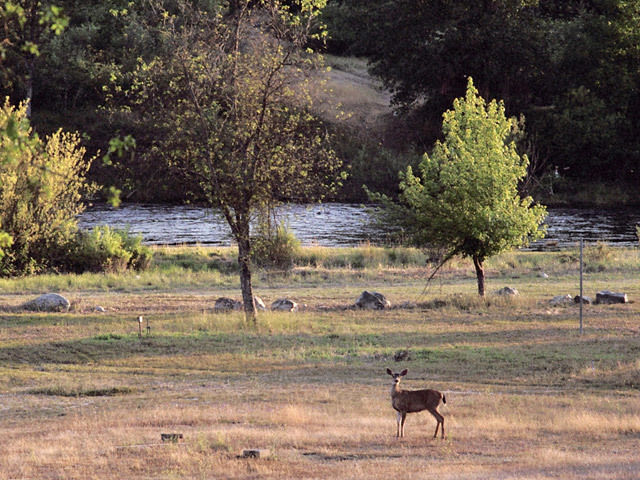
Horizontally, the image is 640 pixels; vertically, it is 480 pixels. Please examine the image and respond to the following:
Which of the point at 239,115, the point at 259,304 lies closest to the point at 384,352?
the point at 259,304

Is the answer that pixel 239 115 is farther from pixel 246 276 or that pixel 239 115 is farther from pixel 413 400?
pixel 413 400

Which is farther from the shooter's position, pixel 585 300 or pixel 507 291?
pixel 507 291

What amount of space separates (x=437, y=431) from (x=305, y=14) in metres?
16.1

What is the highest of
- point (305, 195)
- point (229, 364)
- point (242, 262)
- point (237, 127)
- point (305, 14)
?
point (305, 14)

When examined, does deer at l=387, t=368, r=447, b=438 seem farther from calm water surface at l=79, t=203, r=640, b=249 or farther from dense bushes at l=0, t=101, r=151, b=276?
calm water surface at l=79, t=203, r=640, b=249

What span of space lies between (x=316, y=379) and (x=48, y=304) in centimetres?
1099

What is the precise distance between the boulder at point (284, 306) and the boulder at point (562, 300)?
25.9 ft

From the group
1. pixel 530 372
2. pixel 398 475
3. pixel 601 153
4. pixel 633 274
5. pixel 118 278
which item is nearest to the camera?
pixel 398 475

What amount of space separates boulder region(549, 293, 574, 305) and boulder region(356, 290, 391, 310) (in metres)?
5.06

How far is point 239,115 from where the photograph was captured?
86.1 ft

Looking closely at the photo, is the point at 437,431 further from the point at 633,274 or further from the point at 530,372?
the point at 633,274

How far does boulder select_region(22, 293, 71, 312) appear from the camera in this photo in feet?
89.1

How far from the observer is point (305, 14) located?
87.3ft

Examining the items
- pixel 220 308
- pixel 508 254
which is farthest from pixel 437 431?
pixel 508 254
